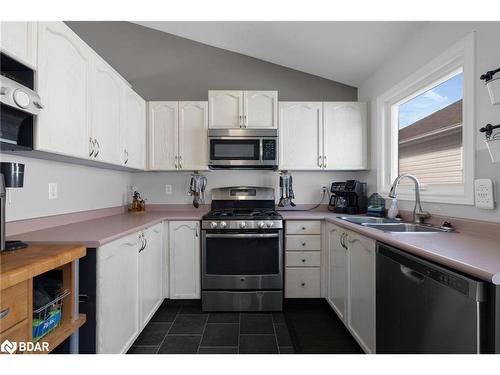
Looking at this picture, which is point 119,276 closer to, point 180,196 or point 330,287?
point 180,196

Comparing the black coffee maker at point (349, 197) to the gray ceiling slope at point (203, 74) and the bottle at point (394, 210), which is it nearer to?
the bottle at point (394, 210)

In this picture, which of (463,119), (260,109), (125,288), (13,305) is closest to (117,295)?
(125,288)

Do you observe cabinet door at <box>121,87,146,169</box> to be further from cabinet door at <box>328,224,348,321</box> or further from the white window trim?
the white window trim

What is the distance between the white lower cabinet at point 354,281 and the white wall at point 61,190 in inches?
81.5

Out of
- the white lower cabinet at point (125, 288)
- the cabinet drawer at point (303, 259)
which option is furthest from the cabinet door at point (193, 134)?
the cabinet drawer at point (303, 259)

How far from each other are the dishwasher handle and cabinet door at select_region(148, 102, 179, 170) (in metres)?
2.19

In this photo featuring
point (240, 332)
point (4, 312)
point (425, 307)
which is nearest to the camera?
point (4, 312)

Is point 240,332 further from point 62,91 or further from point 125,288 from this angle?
point 62,91

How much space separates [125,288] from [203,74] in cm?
243

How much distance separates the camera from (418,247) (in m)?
1.10

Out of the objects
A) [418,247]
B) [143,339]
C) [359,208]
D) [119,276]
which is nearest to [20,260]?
[119,276]

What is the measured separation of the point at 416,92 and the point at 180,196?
2.51 meters

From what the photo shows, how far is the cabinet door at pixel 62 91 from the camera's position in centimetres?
126

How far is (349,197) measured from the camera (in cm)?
265
